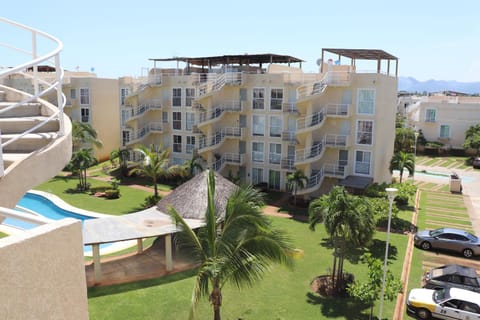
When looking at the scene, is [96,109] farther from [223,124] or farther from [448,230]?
[448,230]

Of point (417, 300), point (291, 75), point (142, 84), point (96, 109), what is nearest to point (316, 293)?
point (417, 300)

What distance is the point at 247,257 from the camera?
1101cm

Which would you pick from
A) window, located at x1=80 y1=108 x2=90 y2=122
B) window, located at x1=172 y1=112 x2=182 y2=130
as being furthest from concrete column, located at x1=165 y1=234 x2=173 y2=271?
window, located at x1=80 y1=108 x2=90 y2=122

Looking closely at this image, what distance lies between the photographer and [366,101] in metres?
30.3

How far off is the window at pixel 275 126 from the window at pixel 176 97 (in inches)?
402

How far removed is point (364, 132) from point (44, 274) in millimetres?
29546

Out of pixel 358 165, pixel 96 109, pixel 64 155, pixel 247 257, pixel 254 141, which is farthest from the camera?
pixel 96 109

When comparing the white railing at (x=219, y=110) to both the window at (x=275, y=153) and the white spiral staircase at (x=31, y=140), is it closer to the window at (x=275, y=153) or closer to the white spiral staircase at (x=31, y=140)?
the window at (x=275, y=153)

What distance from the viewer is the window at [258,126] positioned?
34969 millimetres

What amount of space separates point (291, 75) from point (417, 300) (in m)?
21.6

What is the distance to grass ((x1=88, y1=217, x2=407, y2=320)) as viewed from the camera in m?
15.5

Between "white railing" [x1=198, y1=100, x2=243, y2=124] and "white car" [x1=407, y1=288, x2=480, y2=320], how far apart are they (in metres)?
22.8

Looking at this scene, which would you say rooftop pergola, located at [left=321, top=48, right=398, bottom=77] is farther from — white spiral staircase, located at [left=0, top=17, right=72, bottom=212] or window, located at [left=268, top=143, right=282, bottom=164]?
white spiral staircase, located at [left=0, top=17, right=72, bottom=212]

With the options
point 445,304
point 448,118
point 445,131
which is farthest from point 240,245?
point 445,131
